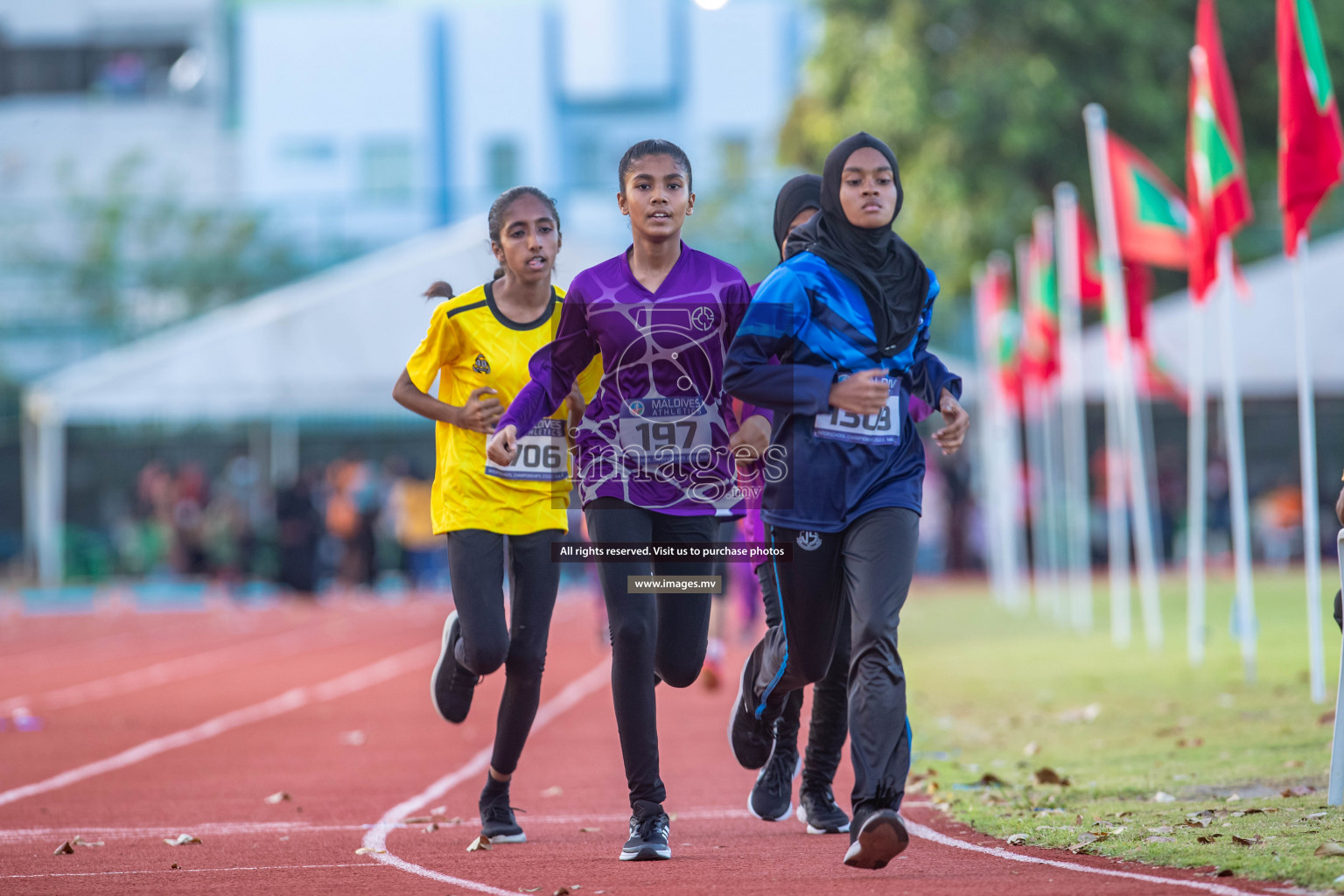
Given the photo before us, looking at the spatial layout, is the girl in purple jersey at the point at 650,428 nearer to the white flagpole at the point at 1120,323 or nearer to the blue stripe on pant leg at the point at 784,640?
the blue stripe on pant leg at the point at 784,640

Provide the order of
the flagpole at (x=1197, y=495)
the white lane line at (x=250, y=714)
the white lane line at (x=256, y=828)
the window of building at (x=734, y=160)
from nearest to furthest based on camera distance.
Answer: the white lane line at (x=256, y=828) → the white lane line at (x=250, y=714) → the flagpole at (x=1197, y=495) → the window of building at (x=734, y=160)

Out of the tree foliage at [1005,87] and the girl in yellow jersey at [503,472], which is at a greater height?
the tree foliage at [1005,87]

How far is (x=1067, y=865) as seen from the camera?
211 inches

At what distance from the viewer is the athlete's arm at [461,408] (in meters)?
6.38

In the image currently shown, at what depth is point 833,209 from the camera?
557 cm

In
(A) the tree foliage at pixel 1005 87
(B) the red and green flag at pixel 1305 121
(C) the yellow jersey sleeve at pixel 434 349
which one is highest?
(A) the tree foliage at pixel 1005 87

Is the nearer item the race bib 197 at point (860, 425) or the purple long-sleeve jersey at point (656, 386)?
the race bib 197 at point (860, 425)

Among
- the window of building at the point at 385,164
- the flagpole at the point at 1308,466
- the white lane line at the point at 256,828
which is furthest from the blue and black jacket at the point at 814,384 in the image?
the window of building at the point at 385,164

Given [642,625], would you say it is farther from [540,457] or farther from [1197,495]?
[1197,495]

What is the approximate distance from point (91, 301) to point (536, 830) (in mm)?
32574

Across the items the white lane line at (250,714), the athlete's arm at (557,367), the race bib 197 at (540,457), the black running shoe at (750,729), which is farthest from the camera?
the white lane line at (250,714)

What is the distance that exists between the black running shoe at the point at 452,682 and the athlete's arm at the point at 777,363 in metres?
1.82

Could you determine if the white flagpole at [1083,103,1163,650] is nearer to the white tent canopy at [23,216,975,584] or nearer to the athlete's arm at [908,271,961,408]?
the athlete's arm at [908,271,961,408]

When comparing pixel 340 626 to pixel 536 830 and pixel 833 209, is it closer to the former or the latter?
pixel 536 830
